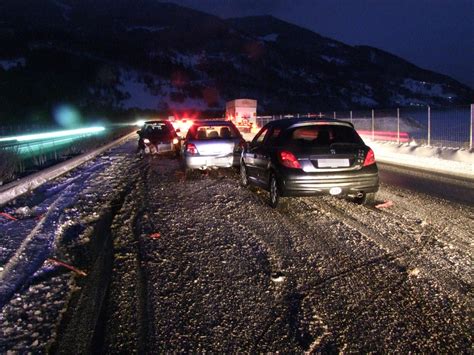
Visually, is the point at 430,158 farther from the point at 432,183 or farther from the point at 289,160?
the point at 289,160

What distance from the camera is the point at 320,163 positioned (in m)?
7.75

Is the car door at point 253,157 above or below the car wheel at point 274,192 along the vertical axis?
above

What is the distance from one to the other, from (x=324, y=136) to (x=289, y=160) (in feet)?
2.66

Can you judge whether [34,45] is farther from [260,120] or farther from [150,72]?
[260,120]

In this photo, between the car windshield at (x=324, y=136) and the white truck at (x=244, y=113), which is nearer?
the car windshield at (x=324, y=136)

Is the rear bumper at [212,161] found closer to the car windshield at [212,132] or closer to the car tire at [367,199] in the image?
the car windshield at [212,132]

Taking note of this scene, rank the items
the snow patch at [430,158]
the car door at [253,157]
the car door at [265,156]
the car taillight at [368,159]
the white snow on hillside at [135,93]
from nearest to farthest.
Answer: the car taillight at [368,159], the car door at [265,156], the car door at [253,157], the snow patch at [430,158], the white snow on hillside at [135,93]

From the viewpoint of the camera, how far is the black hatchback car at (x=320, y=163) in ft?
25.4

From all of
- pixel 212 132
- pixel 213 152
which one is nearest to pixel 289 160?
pixel 213 152

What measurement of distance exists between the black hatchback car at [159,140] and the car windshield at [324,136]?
38.8 ft

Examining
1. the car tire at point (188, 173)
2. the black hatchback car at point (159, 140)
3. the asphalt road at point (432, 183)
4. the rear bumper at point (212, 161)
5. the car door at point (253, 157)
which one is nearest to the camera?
the asphalt road at point (432, 183)

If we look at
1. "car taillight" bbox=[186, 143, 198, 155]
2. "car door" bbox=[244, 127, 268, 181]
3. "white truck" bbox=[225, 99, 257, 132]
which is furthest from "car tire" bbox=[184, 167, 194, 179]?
"white truck" bbox=[225, 99, 257, 132]

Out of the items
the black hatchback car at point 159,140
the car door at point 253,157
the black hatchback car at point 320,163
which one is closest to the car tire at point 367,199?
the black hatchback car at point 320,163

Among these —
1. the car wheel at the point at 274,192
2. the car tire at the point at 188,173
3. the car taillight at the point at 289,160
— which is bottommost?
the car tire at the point at 188,173
